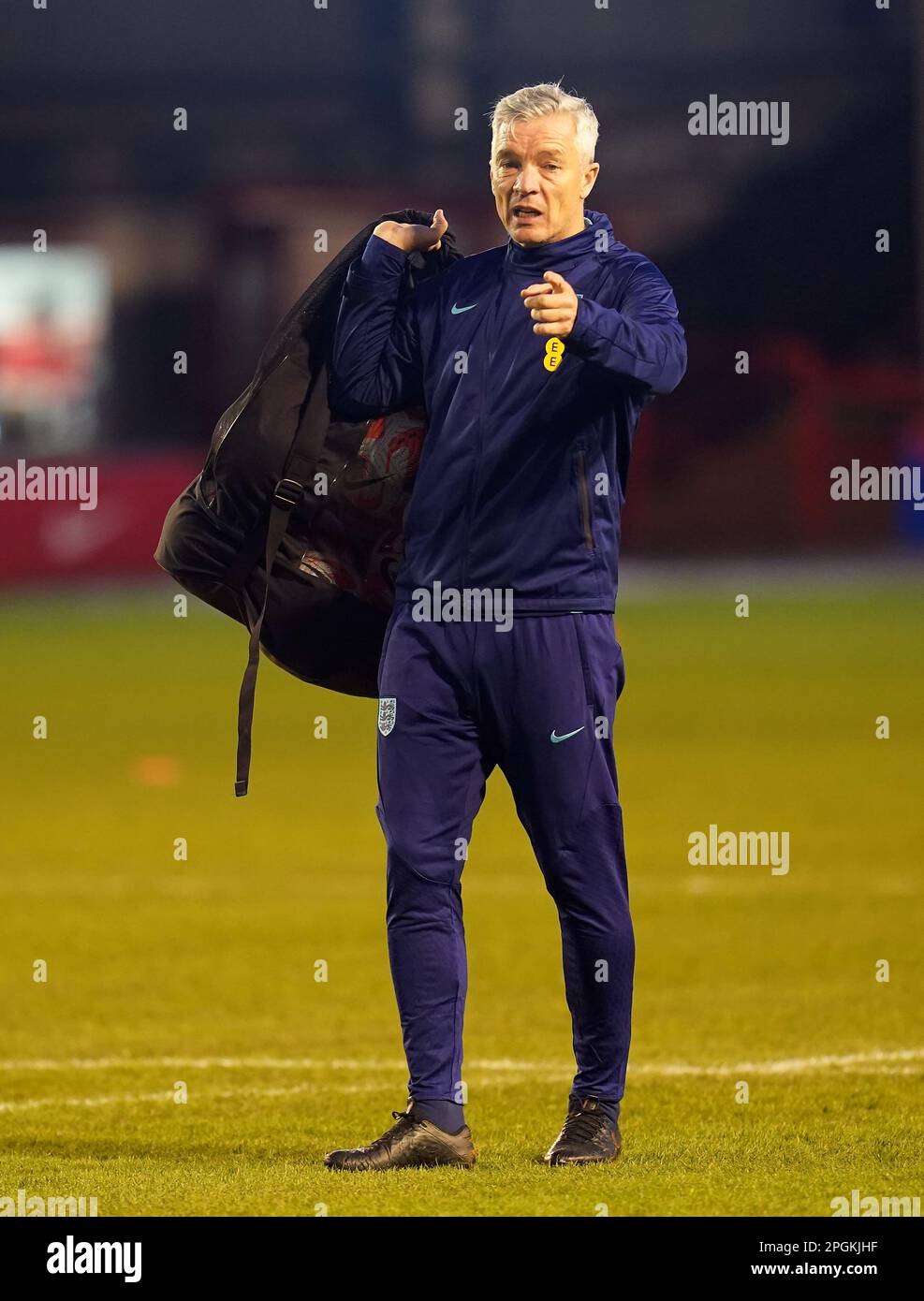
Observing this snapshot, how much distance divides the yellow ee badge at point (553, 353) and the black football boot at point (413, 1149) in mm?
1591

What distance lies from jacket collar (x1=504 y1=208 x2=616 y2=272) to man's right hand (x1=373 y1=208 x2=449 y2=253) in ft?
0.62

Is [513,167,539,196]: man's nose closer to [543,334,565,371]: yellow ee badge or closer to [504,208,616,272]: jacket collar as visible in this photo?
[504,208,616,272]: jacket collar

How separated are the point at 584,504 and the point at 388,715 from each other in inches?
24.1

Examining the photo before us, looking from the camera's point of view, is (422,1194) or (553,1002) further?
(553,1002)

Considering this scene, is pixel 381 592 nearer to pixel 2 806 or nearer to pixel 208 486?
pixel 208 486

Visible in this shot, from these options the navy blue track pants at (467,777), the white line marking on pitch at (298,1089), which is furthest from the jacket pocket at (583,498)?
the white line marking on pitch at (298,1089)

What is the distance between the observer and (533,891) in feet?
32.8

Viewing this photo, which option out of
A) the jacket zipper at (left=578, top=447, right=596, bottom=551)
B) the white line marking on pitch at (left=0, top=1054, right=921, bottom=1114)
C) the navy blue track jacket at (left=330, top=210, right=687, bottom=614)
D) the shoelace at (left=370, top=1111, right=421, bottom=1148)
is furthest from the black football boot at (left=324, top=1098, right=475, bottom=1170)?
the white line marking on pitch at (left=0, top=1054, right=921, bottom=1114)

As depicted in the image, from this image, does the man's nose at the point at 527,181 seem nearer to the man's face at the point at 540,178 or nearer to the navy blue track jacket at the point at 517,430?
the man's face at the point at 540,178

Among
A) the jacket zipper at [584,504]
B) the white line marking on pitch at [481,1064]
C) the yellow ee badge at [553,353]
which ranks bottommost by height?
the white line marking on pitch at [481,1064]

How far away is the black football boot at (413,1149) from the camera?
4832 millimetres

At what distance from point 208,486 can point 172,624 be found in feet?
67.1

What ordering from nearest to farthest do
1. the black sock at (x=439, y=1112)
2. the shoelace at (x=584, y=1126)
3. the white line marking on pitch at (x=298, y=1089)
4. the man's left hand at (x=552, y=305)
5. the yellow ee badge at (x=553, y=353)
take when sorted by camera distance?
the man's left hand at (x=552, y=305), the yellow ee badge at (x=553, y=353), the black sock at (x=439, y=1112), the shoelace at (x=584, y=1126), the white line marking on pitch at (x=298, y=1089)
